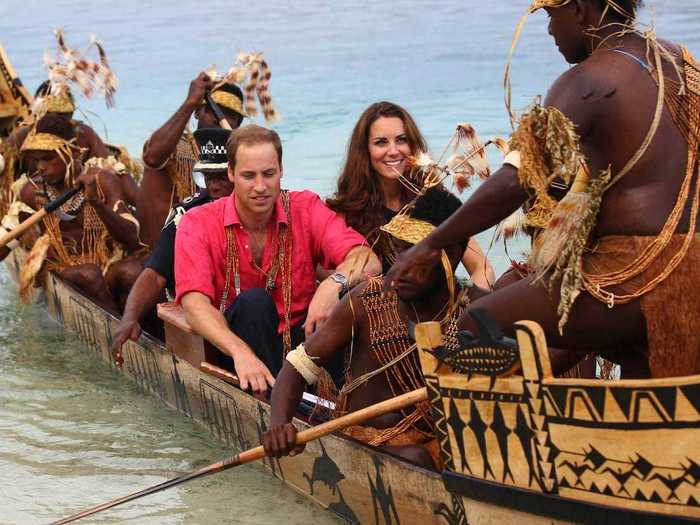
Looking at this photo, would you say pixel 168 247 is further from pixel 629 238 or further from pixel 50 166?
pixel 629 238

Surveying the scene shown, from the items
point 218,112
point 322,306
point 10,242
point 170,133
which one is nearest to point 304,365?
point 322,306

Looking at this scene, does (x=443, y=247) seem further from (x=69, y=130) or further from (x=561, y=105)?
Answer: (x=69, y=130)

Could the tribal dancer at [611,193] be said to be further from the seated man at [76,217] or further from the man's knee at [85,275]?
the man's knee at [85,275]

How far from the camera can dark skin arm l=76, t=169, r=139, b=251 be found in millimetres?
8117

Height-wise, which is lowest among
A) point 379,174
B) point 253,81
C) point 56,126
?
point 379,174

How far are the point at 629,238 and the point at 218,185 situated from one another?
135 inches

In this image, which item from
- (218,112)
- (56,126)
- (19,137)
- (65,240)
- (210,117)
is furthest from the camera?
(19,137)

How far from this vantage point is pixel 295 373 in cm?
508

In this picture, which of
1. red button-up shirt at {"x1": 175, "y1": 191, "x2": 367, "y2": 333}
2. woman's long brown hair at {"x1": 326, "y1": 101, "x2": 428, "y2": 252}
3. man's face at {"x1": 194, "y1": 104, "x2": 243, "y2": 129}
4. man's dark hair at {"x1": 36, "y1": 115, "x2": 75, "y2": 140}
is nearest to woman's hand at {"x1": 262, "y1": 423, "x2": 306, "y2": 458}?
red button-up shirt at {"x1": 175, "y1": 191, "x2": 367, "y2": 333}

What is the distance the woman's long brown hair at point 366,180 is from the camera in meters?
6.40

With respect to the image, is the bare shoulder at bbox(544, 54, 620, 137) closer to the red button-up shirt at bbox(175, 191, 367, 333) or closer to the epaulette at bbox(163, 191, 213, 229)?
the red button-up shirt at bbox(175, 191, 367, 333)

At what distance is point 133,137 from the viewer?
767 inches

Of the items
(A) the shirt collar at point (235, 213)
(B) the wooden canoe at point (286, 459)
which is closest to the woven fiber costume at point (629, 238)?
(B) the wooden canoe at point (286, 459)

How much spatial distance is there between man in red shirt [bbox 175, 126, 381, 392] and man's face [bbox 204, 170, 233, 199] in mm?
729
